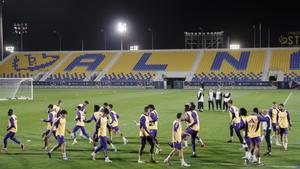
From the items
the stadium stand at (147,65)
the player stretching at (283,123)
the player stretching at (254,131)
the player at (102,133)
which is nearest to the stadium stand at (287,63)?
the stadium stand at (147,65)

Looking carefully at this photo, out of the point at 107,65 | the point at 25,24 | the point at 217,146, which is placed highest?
the point at 25,24

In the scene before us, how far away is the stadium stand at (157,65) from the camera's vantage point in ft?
266

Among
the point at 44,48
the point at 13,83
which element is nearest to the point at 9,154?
the point at 13,83

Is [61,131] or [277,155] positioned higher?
[61,131]

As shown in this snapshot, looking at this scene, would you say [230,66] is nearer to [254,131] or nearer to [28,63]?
[28,63]

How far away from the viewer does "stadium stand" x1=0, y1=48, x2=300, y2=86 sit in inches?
3189

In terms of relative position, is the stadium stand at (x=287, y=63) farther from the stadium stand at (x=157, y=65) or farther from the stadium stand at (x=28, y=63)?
the stadium stand at (x=28, y=63)

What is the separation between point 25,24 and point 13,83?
93.7 ft

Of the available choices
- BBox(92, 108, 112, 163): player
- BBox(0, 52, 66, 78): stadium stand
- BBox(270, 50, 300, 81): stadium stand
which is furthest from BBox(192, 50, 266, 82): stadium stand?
BBox(92, 108, 112, 163): player

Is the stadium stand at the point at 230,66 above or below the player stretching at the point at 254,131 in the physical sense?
above

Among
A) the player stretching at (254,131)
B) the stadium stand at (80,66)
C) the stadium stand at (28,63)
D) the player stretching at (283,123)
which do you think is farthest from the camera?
the stadium stand at (28,63)

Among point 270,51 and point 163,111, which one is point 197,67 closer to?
point 270,51

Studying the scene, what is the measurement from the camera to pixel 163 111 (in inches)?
1390

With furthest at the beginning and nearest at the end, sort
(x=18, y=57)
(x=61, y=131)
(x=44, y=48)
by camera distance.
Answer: (x=44, y=48) → (x=18, y=57) → (x=61, y=131)
